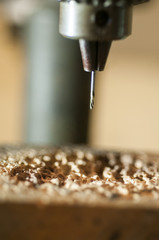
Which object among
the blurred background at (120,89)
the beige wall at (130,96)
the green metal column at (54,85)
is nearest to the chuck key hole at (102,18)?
the green metal column at (54,85)

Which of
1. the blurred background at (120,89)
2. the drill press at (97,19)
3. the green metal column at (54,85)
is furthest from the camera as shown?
the blurred background at (120,89)

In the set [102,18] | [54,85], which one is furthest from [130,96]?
[102,18]

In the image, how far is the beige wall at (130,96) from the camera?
1638mm

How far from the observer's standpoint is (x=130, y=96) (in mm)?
1687

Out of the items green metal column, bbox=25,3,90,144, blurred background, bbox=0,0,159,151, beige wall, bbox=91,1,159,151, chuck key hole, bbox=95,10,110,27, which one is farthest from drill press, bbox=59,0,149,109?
beige wall, bbox=91,1,159,151

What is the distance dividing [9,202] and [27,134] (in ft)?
1.95

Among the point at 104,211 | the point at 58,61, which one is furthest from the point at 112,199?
the point at 58,61

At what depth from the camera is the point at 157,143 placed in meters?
1.66

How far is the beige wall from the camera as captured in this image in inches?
64.5

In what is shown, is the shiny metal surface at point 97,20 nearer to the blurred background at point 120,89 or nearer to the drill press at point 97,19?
the drill press at point 97,19

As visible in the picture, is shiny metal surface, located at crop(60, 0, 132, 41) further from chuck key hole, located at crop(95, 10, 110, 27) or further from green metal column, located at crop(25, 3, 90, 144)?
green metal column, located at crop(25, 3, 90, 144)

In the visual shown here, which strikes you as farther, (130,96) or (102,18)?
(130,96)

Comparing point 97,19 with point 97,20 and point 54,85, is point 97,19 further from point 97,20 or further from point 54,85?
point 54,85

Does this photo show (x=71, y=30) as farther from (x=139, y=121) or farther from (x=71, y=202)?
(x=139, y=121)
